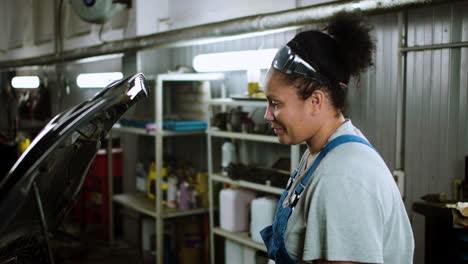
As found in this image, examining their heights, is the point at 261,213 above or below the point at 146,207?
above

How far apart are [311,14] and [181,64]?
2444mm

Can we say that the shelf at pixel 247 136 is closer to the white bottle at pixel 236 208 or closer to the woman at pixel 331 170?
the white bottle at pixel 236 208

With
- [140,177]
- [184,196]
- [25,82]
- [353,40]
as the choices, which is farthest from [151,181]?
[353,40]

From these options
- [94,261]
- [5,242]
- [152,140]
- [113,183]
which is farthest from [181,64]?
[5,242]

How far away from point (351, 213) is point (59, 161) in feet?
2.91

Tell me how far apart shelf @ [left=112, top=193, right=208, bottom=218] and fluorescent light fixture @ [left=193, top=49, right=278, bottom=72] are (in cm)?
135

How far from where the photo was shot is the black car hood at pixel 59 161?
45.2 inches

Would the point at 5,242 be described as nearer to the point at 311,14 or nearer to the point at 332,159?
the point at 332,159

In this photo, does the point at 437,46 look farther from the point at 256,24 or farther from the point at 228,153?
the point at 228,153

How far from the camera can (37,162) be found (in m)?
1.17

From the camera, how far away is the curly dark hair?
141cm

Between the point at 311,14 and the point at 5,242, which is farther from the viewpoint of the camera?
the point at 311,14

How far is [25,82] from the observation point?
728 centimetres

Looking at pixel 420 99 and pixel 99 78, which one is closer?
pixel 420 99
